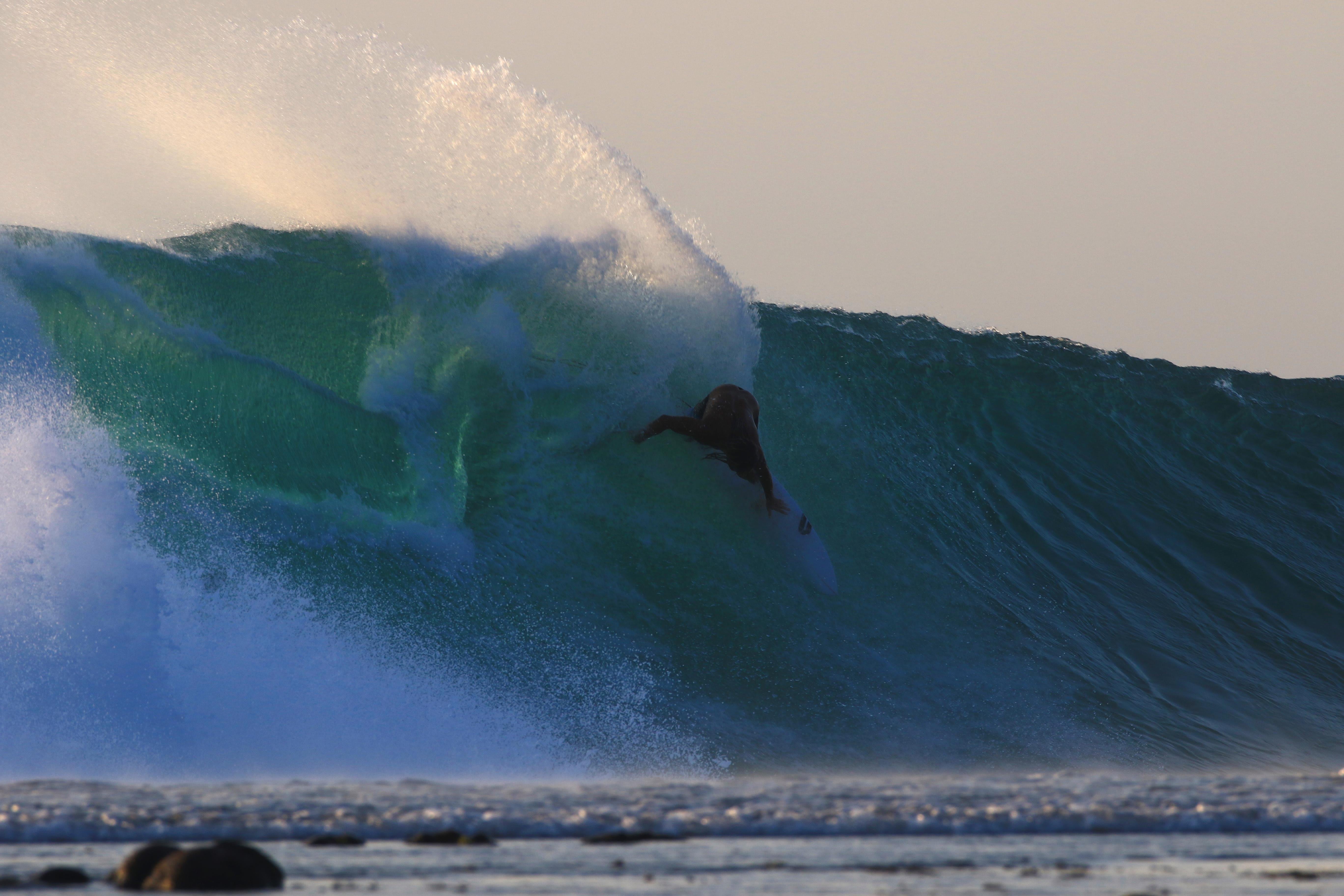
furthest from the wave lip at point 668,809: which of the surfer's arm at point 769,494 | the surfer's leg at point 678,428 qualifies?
the surfer's leg at point 678,428

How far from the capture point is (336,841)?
3.54 meters

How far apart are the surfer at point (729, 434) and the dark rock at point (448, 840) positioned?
13.8 ft

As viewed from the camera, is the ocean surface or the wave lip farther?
the wave lip

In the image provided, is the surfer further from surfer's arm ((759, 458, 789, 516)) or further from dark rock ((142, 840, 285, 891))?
dark rock ((142, 840, 285, 891))

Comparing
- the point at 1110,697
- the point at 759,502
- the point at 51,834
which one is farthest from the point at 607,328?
the point at 51,834

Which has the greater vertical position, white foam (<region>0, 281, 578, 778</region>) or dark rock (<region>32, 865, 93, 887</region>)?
white foam (<region>0, 281, 578, 778</region>)

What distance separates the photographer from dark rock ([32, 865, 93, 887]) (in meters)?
2.96

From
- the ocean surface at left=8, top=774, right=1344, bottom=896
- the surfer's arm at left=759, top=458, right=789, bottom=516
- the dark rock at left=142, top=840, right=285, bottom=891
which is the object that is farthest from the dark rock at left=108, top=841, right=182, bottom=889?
the surfer's arm at left=759, top=458, right=789, bottom=516

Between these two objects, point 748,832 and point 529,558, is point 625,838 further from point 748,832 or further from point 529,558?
point 529,558

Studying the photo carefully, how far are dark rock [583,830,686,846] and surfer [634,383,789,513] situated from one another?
159 inches

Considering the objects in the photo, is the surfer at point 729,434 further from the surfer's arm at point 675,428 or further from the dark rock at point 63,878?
the dark rock at point 63,878

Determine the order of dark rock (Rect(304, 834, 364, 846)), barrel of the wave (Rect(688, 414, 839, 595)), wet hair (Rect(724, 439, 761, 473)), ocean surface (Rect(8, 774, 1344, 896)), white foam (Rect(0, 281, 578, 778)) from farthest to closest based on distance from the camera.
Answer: wet hair (Rect(724, 439, 761, 473)) → barrel of the wave (Rect(688, 414, 839, 595)) → white foam (Rect(0, 281, 578, 778)) → dark rock (Rect(304, 834, 364, 846)) → ocean surface (Rect(8, 774, 1344, 896))

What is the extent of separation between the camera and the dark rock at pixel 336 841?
3523 mm

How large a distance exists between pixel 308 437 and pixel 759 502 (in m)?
2.67
